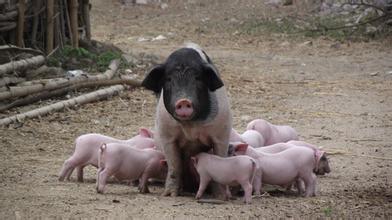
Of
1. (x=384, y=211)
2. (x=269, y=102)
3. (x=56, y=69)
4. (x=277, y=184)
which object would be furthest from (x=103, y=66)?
(x=384, y=211)

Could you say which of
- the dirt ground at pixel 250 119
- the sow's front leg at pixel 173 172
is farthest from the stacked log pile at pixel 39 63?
the sow's front leg at pixel 173 172

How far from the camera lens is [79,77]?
34.7ft

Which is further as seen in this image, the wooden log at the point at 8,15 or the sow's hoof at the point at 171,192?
the wooden log at the point at 8,15

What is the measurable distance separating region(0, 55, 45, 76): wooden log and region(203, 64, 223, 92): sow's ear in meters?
4.30

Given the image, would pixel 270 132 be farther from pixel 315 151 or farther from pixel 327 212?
pixel 327 212

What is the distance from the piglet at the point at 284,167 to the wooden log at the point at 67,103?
10.7 ft

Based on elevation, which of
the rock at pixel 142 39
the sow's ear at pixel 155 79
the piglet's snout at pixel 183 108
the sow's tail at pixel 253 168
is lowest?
the rock at pixel 142 39

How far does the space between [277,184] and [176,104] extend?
1074 millimetres

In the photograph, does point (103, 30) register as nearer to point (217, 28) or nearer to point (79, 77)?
point (217, 28)

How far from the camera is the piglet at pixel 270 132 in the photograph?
24.0 ft

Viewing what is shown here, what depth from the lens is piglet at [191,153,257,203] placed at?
5773mm

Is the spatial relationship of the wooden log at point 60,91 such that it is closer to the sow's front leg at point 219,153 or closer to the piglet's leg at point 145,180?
the piglet's leg at point 145,180

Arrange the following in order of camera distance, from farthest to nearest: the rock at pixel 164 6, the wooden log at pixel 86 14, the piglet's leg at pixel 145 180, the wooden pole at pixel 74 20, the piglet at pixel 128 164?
the rock at pixel 164 6, the wooden log at pixel 86 14, the wooden pole at pixel 74 20, the piglet's leg at pixel 145 180, the piglet at pixel 128 164

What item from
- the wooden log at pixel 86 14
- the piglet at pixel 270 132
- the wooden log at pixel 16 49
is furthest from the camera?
the wooden log at pixel 86 14
